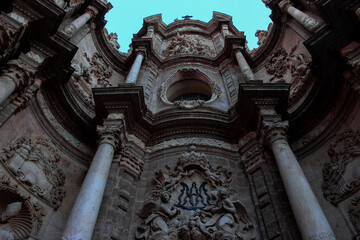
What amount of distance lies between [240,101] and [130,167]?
3864 mm

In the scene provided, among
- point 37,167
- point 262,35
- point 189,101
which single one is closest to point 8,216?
→ point 37,167

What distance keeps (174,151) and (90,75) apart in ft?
16.7

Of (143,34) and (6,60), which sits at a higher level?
(143,34)

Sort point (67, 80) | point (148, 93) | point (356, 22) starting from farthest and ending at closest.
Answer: point (148, 93)
point (67, 80)
point (356, 22)

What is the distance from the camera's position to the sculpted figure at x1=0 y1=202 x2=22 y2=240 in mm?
6409

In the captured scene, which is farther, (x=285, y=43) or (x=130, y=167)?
(x=285, y=43)

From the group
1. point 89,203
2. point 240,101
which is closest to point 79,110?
point 89,203

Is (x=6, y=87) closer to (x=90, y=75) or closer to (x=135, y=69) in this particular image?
(x=90, y=75)

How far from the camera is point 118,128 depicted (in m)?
8.38

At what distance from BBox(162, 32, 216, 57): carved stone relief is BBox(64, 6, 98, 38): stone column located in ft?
15.1

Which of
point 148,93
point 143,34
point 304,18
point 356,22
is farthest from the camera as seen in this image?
point 143,34

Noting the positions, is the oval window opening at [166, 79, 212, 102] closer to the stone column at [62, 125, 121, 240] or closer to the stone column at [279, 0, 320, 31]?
the stone column at [279, 0, 320, 31]

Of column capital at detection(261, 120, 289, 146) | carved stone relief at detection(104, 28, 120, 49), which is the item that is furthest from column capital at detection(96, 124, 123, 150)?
carved stone relief at detection(104, 28, 120, 49)

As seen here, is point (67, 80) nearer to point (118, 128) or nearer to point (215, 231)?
point (118, 128)
